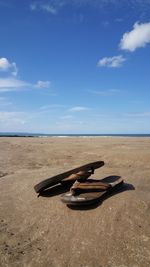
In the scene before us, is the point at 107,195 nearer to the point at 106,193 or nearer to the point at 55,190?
the point at 106,193

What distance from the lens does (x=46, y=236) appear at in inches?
217

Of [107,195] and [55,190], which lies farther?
[55,190]

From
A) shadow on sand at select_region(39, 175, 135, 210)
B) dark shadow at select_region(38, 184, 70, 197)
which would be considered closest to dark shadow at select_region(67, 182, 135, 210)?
shadow on sand at select_region(39, 175, 135, 210)

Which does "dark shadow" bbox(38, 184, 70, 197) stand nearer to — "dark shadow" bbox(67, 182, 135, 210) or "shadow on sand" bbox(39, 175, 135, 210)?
"shadow on sand" bbox(39, 175, 135, 210)

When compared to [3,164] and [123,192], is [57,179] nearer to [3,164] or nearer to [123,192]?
[123,192]

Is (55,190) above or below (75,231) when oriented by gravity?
above

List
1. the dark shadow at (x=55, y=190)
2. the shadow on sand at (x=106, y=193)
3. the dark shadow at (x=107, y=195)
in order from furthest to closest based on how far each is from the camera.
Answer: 1. the dark shadow at (x=55, y=190)
2. the shadow on sand at (x=106, y=193)
3. the dark shadow at (x=107, y=195)

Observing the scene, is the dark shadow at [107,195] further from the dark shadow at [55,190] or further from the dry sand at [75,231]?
the dark shadow at [55,190]

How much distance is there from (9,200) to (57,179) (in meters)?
1.37

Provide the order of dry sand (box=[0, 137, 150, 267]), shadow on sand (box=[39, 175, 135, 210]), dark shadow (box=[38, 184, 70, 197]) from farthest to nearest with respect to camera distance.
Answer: dark shadow (box=[38, 184, 70, 197]) → shadow on sand (box=[39, 175, 135, 210]) → dry sand (box=[0, 137, 150, 267])

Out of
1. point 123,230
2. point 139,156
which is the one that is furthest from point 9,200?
point 139,156

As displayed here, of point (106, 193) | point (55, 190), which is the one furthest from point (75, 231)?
point (55, 190)

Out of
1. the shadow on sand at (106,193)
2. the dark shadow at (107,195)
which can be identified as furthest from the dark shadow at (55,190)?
the dark shadow at (107,195)

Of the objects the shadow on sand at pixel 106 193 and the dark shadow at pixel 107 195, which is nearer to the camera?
the dark shadow at pixel 107 195
